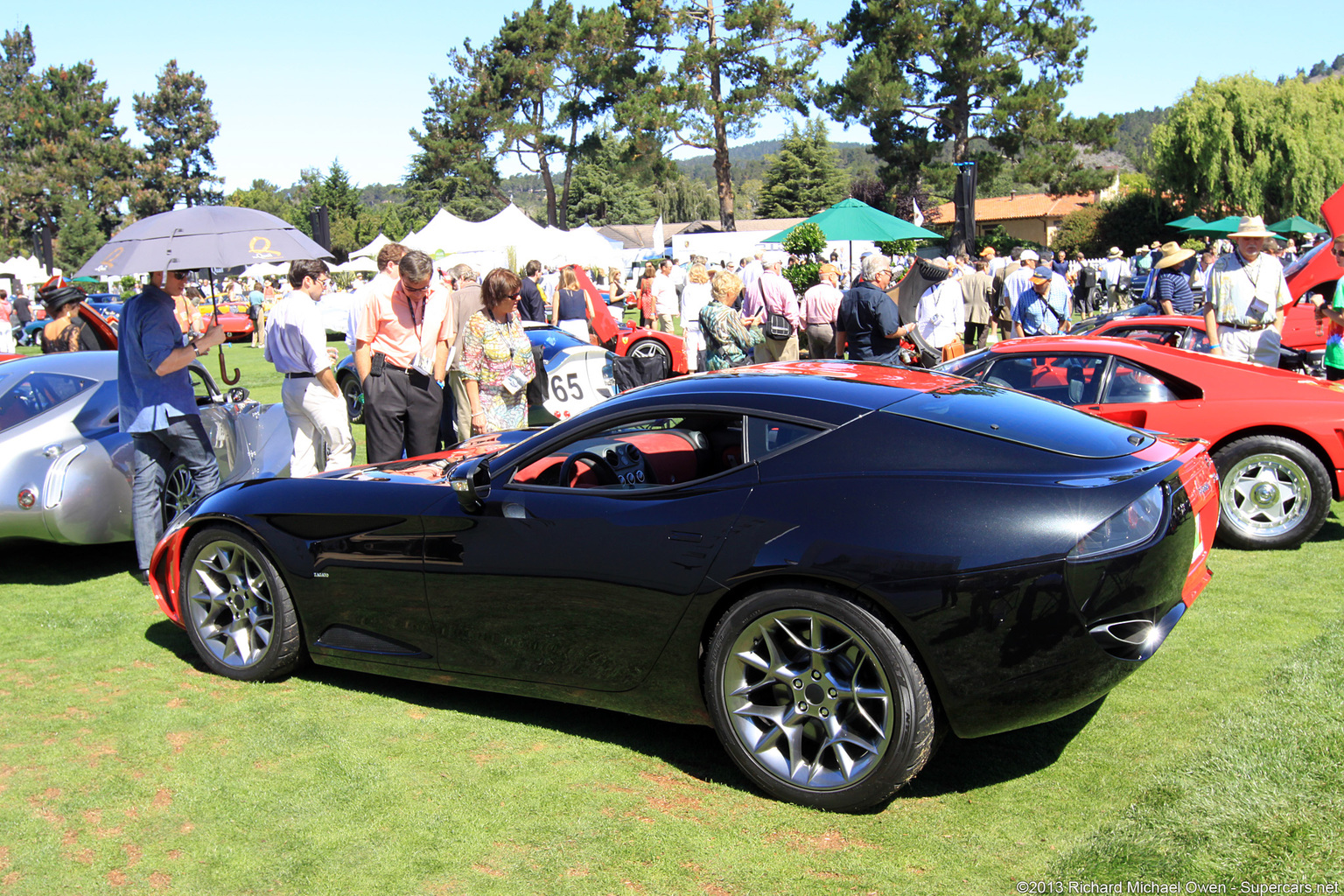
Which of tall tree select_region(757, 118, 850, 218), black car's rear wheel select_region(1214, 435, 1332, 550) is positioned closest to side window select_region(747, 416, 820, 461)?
black car's rear wheel select_region(1214, 435, 1332, 550)

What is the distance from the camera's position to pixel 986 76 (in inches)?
1523

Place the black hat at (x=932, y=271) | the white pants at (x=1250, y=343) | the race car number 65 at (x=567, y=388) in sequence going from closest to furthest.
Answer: the white pants at (x=1250, y=343)
the black hat at (x=932, y=271)
the race car number 65 at (x=567, y=388)

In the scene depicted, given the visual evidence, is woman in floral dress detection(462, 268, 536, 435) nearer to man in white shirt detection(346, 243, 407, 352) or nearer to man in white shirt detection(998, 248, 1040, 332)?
man in white shirt detection(346, 243, 407, 352)

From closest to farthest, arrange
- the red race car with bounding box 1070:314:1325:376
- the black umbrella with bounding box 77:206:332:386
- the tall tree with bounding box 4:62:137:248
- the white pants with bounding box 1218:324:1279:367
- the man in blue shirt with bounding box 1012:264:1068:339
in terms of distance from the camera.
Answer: the black umbrella with bounding box 77:206:332:386 → the white pants with bounding box 1218:324:1279:367 → the red race car with bounding box 1070:314:1325:376 → the man in blue shirt with bounding box 1012:264:1068:339 → the tall tree with bounding box 4:62:137:248

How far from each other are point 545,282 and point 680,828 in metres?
17.4

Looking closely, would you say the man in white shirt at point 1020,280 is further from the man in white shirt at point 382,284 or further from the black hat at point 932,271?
the man in white shirt at point 382,284

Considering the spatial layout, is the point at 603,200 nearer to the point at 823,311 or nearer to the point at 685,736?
the point at 823,311

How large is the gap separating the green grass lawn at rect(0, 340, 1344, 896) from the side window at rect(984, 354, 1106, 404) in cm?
190

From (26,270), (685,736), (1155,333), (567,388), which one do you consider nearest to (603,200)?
(26,270)

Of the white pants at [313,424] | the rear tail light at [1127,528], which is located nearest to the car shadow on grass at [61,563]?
the white pants at [313,424]

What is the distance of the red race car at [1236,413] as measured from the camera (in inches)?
222

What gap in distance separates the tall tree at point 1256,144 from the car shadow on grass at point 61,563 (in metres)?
42.3

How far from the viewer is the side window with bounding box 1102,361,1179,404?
596cm

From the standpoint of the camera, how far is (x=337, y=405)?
21.7 ft
